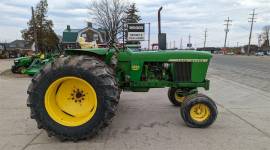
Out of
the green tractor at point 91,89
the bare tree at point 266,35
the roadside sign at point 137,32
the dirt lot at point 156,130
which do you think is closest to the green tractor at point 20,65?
the roadside sign at point 137,32

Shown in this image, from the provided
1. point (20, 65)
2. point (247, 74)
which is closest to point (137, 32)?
point (247, 74)

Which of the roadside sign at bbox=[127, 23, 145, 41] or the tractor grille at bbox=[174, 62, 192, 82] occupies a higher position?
the roadside sign at bbox=[127, 23, 145, 41]

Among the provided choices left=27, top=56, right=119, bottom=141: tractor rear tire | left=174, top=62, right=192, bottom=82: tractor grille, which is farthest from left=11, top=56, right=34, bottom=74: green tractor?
left=27, top=56, right=119, bottom=141: tractor rear tire

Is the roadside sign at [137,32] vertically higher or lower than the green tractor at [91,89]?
higher

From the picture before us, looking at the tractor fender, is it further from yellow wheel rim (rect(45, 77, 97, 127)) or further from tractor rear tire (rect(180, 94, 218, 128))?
tractor rear tire (rect(180, 94, 218, 128))

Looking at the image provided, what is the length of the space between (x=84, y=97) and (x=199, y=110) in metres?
2.17

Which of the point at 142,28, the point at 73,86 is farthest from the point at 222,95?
the point at 142,28

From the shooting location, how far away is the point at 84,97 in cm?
593

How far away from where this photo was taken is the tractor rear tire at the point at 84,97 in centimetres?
557

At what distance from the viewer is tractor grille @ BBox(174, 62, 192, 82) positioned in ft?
23.2

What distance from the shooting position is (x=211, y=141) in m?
5.50

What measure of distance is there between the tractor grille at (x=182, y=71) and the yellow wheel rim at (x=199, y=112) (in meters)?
0.90

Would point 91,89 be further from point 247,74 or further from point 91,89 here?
point 247,74

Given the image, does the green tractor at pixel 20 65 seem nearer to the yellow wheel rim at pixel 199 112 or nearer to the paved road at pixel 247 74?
the paved road at pixel 247 74
